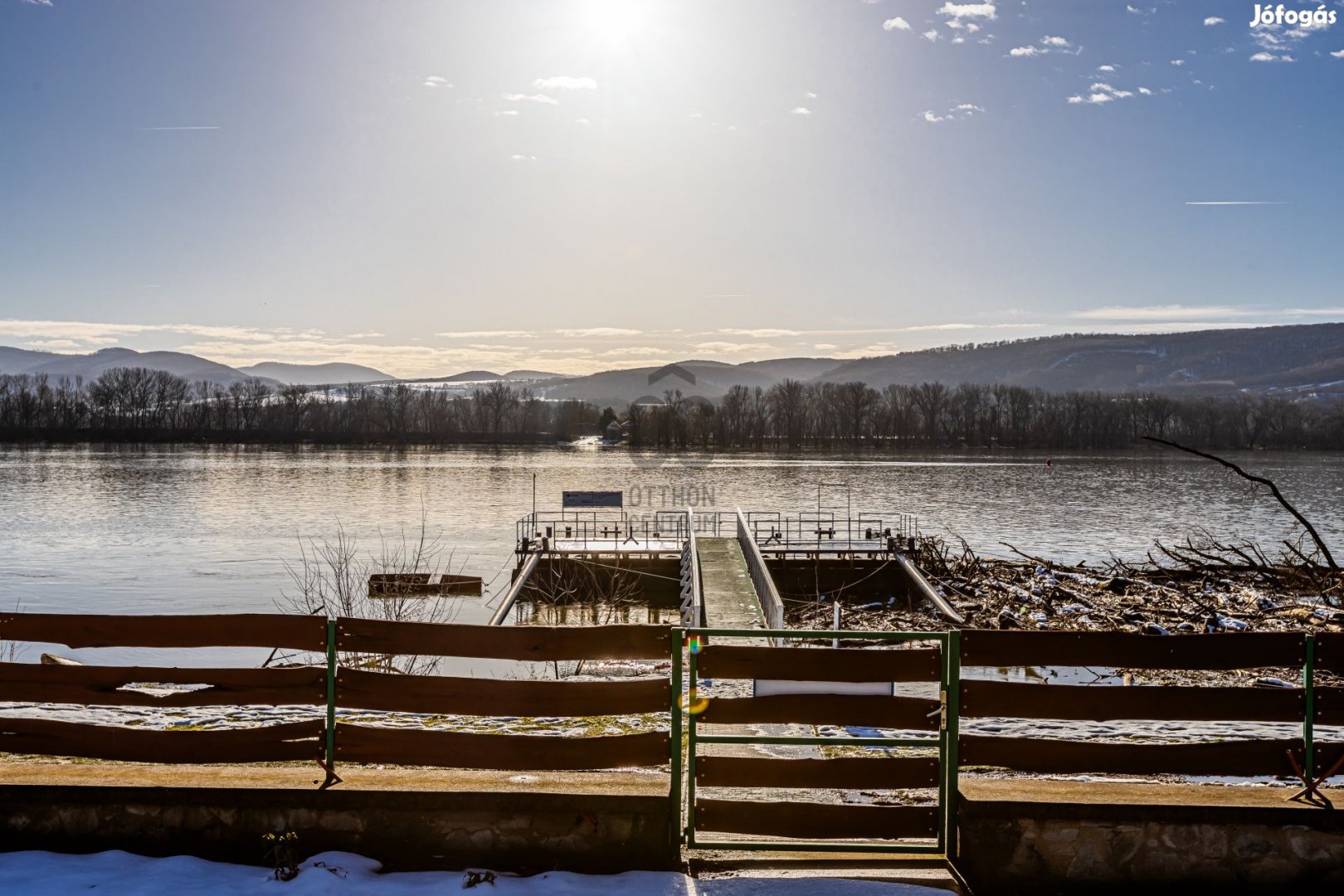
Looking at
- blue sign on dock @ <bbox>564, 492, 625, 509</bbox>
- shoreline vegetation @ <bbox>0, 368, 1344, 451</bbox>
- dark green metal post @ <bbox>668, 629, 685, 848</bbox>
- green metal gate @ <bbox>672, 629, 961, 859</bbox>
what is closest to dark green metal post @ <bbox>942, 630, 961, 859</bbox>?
green metal gate @ <bbox>672, 629, 961, 859</bbox>

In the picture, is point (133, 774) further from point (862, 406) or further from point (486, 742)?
point (862, 406)

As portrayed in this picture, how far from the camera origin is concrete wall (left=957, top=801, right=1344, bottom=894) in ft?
21.4

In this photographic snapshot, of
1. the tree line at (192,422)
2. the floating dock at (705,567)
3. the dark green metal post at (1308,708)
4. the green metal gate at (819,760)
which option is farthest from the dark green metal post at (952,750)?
the tree line at (192,422)

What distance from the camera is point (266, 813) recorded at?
6.67 metres

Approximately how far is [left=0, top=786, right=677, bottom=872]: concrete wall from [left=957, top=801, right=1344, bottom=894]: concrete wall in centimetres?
213

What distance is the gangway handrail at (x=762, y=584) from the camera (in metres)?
21.4

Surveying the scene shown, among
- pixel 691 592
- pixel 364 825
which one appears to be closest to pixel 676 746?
pixel 364 825

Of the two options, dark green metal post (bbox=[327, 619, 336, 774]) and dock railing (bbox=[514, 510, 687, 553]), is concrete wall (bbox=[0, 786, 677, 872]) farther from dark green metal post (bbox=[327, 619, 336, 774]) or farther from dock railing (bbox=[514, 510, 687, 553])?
dock railing (bbox=[514, 510, 687, 553])

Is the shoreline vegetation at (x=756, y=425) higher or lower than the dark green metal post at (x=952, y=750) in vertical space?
higher

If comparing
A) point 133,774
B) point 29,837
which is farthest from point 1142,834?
point 29,837

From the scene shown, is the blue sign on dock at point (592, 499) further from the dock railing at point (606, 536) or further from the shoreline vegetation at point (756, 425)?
the shoreline vegetation at point (756, 425)

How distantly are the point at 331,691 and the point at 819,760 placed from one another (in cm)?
338

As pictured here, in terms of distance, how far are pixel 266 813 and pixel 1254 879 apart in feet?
21.2

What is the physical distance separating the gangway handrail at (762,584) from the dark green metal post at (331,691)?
527 inches
